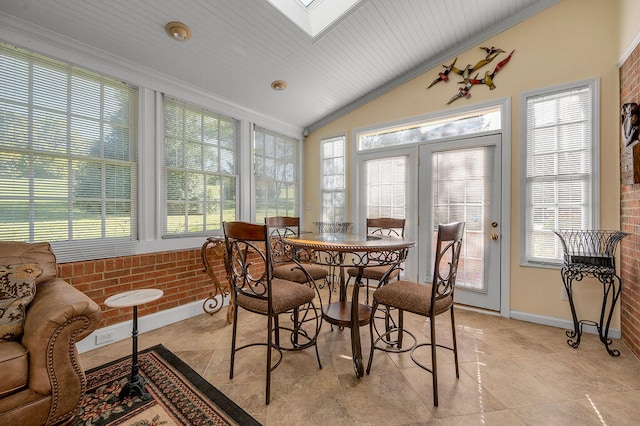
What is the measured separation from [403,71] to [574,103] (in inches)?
71.6

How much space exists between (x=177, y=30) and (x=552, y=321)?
4357mm

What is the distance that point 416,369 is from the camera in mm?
1936

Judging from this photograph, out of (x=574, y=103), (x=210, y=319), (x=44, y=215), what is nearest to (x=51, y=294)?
(x=44, y=215)

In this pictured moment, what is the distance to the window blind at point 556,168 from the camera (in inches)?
100

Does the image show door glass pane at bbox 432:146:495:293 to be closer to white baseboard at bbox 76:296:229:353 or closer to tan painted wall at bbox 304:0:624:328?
tan painted wall at bbox 304:0:624:328

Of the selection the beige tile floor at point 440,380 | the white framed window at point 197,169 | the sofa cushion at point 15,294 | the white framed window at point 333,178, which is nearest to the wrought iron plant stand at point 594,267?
the beige tile floor at point 440,380

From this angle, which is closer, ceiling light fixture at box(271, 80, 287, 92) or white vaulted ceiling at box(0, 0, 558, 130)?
white vaulted ceiling at box(0, 0, 558, 130)

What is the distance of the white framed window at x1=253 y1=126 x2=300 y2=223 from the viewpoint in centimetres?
385

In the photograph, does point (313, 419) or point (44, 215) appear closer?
point (313, 419)

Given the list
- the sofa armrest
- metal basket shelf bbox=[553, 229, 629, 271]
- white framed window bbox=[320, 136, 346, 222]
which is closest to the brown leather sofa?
the sofa armrest

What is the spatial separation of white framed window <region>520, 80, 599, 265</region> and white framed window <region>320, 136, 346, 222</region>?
224cm

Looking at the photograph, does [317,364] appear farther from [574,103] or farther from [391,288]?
[574,103]

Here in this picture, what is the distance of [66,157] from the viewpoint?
7.25 ft

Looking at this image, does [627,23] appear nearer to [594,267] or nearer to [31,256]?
[594,267]
